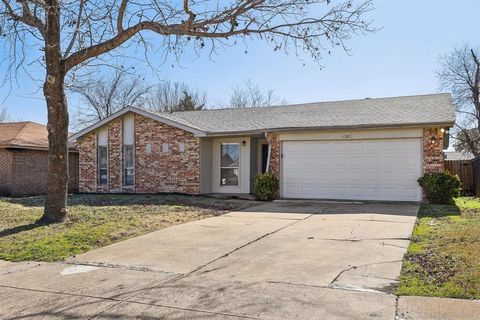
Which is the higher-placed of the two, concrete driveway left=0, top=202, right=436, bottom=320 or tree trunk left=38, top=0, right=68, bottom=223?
tree trunk left=38, top=0, right=68, bottom=223

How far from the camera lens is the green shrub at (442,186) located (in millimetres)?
12852

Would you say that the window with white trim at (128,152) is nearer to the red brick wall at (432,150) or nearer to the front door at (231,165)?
the front door at (231,165)

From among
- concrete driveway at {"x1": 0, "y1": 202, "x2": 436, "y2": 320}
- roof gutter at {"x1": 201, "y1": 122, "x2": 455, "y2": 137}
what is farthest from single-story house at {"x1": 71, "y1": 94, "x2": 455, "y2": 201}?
concrete driveway at {"x1": 0, "y1": 202, "x2": 436, "y2": 320}

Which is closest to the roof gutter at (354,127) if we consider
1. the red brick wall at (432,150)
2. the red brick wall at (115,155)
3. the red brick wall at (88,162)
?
the red brick wall at (432,150)

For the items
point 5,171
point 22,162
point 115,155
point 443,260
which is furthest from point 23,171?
point 443,260

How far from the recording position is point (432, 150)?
43.8 ft

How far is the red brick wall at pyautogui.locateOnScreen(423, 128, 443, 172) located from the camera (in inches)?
523

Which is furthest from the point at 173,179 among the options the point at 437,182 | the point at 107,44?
the point at 437,182

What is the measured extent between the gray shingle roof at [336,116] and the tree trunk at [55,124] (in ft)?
23.9

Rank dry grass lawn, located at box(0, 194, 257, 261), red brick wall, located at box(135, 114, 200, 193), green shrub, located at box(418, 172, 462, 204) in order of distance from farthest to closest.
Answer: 1. red brick wall, located at box(135, 114, 200, 193)
2. green shrub, located at box(418, 172, 462, 204)
3. dry grass lawn, located at box(0, 194, 257, 261)

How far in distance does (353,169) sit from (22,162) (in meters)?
14.7

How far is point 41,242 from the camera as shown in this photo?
7.76 metres

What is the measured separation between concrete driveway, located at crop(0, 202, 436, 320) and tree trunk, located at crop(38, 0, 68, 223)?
8.12ft

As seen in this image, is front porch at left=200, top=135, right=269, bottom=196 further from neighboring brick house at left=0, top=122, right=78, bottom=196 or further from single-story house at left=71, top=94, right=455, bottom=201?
neighboring brick house at left=0, top=122, right=78, bottom=196
